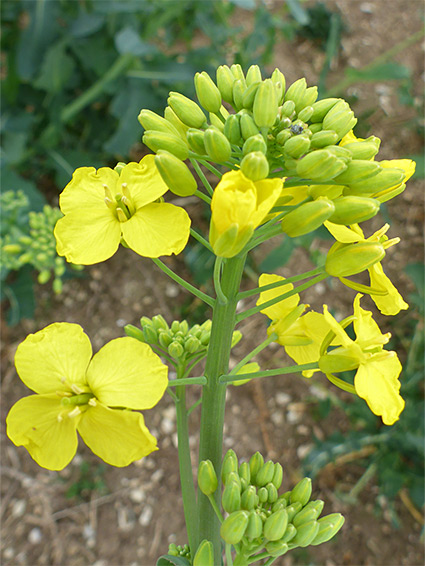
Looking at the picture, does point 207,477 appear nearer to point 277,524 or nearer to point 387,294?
point 277,524

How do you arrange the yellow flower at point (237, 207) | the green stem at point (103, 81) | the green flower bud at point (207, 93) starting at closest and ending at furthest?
the yellow flower at point (237, 207) → the green flower bud at point (207, 93) → the green stem at point (103, 81)

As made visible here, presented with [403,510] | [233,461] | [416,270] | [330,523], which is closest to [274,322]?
[233,461]

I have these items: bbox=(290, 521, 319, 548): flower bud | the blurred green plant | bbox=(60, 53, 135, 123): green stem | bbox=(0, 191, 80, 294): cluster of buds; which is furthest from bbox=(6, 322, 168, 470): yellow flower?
bbox=(60, 53, 135, 123): green stem

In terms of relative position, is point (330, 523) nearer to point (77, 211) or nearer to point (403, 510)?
point (77, 211)

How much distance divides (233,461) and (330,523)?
0.21 m

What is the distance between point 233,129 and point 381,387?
515 mm

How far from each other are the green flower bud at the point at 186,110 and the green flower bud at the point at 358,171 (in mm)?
280

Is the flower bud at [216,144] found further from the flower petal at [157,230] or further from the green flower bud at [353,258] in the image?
the green flower bud at [353,258]

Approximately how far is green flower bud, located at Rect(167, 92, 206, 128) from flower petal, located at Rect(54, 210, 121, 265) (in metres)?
0.22

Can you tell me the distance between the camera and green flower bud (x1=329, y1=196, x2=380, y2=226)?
0.88 m

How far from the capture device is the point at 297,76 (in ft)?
12.3

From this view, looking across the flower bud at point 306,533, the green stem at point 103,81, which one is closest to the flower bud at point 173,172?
the flower bud at point 306,533

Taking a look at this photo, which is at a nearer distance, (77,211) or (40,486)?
(77,211)

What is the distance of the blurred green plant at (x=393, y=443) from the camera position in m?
2.49
